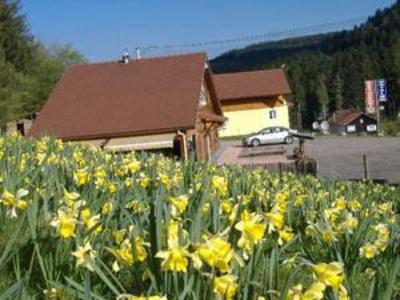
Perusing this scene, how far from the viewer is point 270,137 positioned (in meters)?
55.9

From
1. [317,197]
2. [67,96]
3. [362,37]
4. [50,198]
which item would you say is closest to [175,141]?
[67,96]

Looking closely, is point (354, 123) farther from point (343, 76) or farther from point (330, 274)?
point (330, 274)

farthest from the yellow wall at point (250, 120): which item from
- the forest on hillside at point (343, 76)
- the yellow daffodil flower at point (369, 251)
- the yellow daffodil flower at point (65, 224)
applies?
the yellow daffodil flower at point (65, 224)

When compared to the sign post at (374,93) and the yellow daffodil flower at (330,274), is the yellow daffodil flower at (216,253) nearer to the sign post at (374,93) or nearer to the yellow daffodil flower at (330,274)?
the yellow daffodil flower at (330,274)

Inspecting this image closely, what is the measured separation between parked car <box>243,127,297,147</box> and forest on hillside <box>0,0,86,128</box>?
16792mm

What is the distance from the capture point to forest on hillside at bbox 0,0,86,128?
48.6m

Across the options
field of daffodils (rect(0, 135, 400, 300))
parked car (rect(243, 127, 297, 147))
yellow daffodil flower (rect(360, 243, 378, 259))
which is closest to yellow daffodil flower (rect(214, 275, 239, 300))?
field of daffodils (rect(0, 135, 400, 300))

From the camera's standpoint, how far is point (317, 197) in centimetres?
547

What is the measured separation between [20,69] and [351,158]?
28.3m

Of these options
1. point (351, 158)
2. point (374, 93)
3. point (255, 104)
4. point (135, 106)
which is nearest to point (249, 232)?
point (135, 106)

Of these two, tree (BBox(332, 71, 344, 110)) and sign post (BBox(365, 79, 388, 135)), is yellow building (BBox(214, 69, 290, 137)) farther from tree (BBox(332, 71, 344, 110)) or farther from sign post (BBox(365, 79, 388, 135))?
tree (BBox(332, 71, 344, 110))

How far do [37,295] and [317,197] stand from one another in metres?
3.16

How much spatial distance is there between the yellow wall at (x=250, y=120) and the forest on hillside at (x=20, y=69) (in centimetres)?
1668

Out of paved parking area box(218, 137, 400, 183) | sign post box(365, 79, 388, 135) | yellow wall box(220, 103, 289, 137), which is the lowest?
paved parking area box(218, 137, 400, 183)
